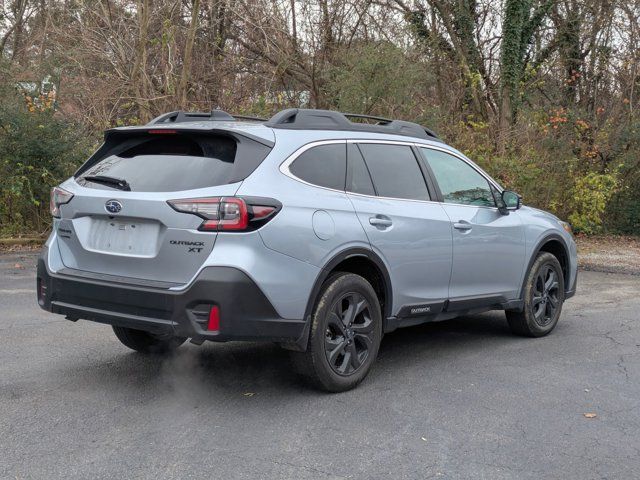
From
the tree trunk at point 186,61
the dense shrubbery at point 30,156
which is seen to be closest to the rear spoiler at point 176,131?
the dense shrubbery at point 30,156

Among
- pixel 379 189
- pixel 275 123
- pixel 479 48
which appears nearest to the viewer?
pixel 275 123

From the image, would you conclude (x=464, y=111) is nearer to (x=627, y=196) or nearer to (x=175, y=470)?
(x=627, y=196)

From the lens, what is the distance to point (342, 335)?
497 cm

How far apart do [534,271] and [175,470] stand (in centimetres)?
418

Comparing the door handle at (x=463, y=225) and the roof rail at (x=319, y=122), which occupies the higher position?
the roof rail at (x=319, y=122)

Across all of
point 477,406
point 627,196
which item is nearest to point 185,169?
point 477,406

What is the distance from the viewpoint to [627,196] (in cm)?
1806

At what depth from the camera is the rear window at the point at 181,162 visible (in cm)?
454

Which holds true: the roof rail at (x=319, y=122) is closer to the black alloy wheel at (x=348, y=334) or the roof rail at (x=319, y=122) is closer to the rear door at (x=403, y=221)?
the rear door at (x=403, y=221)

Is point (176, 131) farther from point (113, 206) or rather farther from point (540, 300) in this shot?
point (540, 300)

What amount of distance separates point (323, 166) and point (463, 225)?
1472mm

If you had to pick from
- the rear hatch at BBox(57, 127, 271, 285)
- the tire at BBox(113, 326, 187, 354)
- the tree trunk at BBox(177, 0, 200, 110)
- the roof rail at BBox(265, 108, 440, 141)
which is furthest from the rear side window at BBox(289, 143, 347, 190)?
the tree trunk at BBox(177, 0, 200, 110)

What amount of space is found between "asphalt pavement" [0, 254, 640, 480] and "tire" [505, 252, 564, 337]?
17 centimetres

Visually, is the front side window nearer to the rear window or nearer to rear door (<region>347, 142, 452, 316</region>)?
rear door (<region>347, 142, 452, 316</region>)
